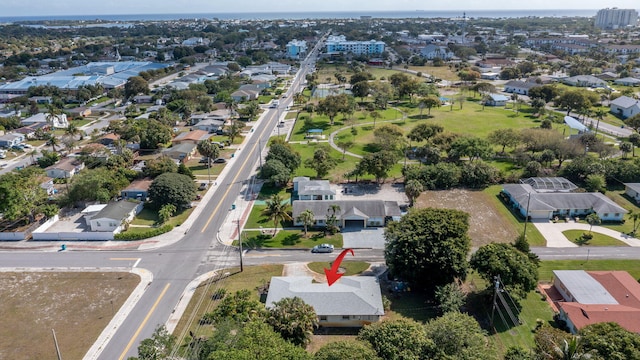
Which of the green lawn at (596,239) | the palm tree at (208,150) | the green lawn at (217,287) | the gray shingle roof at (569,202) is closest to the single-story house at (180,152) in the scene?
the palm tree at (208,150)

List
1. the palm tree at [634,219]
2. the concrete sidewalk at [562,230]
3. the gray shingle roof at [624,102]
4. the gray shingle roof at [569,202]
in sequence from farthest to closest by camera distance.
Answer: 1. the gray shingle roof at [624,102]
2. the gray shingle roof at [569,202]
3. the palm tree at [634,219]
4. the concrete sidewalk at [562,230]

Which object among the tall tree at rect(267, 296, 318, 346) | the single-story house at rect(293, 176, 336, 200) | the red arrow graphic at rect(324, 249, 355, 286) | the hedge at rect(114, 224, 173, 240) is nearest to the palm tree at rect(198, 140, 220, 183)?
the single-story house at rect(293, 176, 336, 200)

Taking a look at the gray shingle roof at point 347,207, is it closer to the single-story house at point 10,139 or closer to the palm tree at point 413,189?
the palm tree at point 413,189

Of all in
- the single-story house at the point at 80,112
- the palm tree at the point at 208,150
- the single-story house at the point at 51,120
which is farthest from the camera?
the single-story house at the point at 80,112

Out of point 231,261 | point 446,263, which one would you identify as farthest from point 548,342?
point 231,261

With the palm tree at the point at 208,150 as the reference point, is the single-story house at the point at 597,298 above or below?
below

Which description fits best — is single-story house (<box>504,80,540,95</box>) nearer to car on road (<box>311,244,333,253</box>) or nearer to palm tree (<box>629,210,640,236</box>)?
palm tree (<box>629,210,640,236</box>)
